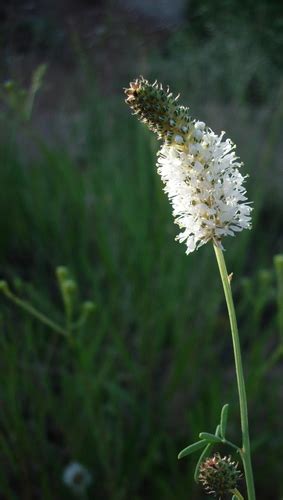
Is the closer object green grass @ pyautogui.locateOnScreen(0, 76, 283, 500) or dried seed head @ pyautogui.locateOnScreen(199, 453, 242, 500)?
dried seed head @ pyautogui.locateOnScreen(199, 453, 242, 500)

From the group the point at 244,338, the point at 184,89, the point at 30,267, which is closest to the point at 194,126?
the point at 244,338

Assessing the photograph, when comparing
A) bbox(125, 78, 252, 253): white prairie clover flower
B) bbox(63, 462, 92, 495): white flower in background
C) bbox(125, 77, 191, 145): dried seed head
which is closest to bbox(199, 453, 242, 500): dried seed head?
bbox(125, 78, 252, 253): white prairie clover flower

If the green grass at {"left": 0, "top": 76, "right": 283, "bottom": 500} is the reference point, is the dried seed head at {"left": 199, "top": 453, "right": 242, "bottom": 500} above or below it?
below

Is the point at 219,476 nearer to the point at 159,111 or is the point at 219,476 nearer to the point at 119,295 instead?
the point at 159,111

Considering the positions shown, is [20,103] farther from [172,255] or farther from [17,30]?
[17,30]

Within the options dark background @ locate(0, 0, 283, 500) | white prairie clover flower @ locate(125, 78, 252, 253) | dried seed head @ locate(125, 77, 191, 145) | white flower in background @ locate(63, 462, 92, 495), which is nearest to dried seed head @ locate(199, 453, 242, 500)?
white prairie clover flower @ locate(125, 78, 252, 253)

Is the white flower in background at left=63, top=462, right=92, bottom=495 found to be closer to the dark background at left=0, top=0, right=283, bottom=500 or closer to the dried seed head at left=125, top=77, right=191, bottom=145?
the dark background at left=0, top=0, right=283, bottom=500

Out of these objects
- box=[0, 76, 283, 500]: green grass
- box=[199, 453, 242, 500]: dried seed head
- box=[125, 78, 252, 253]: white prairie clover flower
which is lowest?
box=[199, 453, 242, 500]: dried seed head
